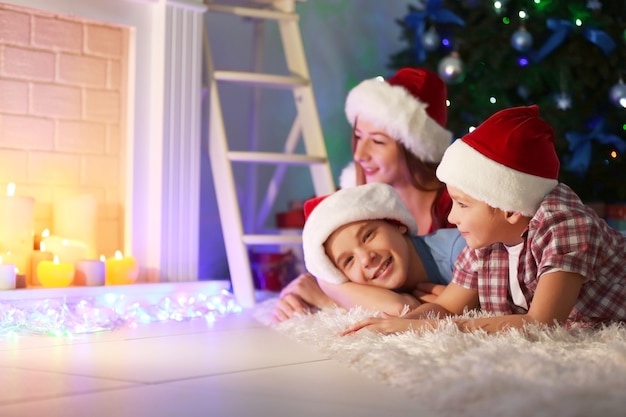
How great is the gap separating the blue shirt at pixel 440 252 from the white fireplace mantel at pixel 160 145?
92 centimetres

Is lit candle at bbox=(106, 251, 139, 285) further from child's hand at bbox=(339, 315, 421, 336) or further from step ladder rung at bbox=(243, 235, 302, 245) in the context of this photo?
child's hand at bbox=(339, 315, 421, 336)

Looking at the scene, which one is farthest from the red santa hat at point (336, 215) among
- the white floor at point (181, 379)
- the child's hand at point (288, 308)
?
the white floor at point (181, 379)

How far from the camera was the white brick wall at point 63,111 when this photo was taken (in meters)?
2.70

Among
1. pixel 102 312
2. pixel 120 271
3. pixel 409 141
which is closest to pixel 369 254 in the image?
pixel 409 141

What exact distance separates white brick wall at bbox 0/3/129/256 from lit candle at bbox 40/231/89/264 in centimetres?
19

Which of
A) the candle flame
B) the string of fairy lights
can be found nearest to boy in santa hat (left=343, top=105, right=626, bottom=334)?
the string of fairy lights

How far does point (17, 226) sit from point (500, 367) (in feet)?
5.81

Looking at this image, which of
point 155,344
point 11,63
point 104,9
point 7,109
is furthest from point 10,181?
point 155,344

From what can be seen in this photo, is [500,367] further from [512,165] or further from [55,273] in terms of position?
[55,273]

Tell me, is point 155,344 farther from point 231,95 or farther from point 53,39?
point 231,95

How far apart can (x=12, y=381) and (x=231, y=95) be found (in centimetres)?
237

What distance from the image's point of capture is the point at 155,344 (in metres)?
1.94

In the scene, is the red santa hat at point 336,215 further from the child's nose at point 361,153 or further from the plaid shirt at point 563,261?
the child's nose at point 361,153

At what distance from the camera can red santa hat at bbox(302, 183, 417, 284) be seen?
2236 mm
